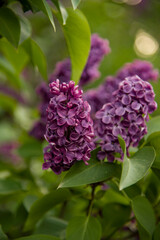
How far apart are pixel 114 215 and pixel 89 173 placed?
0.28m

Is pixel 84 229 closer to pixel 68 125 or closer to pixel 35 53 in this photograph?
pixel 68 125

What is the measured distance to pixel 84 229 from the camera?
0.79 meters

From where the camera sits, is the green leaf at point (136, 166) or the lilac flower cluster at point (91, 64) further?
the lilac flower cluster at point (91, 64)

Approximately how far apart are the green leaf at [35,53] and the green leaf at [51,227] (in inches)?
16.4

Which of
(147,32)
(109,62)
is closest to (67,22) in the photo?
(109,62)

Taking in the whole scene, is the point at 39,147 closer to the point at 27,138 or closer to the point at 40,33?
the point at 27,138

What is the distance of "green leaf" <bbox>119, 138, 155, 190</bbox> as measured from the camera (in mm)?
607

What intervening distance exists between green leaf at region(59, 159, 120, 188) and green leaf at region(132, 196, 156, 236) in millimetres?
88

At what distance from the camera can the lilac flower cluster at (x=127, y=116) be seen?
75 centimetres

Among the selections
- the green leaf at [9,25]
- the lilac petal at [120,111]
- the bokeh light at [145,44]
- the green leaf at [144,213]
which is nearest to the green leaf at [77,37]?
the green leaf at [9,25]

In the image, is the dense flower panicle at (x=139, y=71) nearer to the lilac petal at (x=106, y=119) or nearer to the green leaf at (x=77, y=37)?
the green leaf at (x=77, y=37)

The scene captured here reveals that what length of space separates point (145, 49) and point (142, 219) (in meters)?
2.41

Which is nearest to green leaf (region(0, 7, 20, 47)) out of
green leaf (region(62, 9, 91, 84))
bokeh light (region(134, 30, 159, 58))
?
green leaf (region(62, 9, 91, 84))

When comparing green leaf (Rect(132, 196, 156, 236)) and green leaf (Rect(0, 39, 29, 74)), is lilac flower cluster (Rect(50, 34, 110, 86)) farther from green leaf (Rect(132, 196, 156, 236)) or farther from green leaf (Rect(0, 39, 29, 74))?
green leaf (Rect(132, 196, 156, 236))
